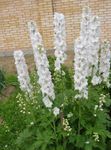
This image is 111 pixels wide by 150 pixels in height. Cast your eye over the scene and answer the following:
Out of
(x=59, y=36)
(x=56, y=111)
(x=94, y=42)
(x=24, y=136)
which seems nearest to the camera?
(x=59, y=36)

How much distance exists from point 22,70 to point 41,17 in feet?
15.6

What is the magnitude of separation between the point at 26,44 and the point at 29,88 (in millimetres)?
4916

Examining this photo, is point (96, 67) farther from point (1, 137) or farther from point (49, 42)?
point (49, 42)

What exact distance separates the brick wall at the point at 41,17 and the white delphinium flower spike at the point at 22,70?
456 centimetres

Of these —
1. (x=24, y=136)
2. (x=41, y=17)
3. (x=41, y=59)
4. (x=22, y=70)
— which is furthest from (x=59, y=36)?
(x=41, y=17)

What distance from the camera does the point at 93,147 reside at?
4.15 m

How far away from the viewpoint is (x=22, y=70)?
3.71 metres

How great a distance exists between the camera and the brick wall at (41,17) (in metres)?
8.12

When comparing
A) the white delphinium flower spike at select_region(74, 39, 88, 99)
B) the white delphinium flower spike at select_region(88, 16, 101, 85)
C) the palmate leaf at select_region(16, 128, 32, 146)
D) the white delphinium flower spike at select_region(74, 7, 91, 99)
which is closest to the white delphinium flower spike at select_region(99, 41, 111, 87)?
the white delphinium flower spike at select_region(88, 16, 101, 85)

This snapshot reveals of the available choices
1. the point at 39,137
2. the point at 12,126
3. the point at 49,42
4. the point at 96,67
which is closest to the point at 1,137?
the point at 12,126

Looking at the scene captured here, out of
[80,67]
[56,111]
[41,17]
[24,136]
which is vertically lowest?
[24,136]

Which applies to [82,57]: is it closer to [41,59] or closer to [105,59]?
[41,59]

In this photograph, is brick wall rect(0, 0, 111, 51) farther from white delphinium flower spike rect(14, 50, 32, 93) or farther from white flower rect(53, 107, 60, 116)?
white flower rect(53, 107, 60, 116)

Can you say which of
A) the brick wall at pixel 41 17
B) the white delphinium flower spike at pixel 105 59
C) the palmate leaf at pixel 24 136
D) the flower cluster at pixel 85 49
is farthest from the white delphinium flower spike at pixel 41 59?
the brick wall at pixel 41 17
